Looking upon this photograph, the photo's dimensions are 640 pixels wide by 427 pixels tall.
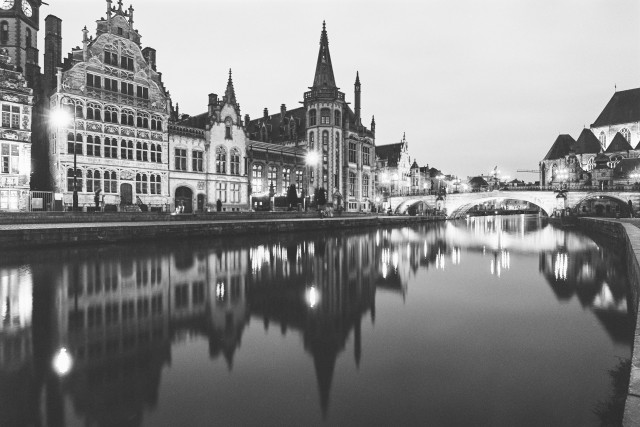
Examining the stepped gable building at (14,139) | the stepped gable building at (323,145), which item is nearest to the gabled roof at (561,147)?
the stepped gable building at (323,145)

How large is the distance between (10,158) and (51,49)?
12.4m

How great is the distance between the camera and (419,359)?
660 cm

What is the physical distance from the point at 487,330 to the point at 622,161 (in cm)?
8448

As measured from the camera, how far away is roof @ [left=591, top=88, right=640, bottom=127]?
7869cm

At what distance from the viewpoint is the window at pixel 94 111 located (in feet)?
113

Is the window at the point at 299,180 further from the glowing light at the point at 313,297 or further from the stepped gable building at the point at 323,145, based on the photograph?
the glowing light at the point at 313,297

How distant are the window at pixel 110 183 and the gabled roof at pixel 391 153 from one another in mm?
70029

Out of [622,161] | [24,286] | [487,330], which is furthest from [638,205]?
[24,286]

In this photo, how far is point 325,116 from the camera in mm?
60781

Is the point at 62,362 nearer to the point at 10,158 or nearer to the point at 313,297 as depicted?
the point at 313,297

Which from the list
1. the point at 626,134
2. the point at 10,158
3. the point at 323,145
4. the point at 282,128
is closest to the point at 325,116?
the point at 323,145

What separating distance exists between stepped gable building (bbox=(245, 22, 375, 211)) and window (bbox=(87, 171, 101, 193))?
19.9 metres

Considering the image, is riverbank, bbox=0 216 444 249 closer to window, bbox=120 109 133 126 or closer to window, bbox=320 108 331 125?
window, bbox=120 109 133 126

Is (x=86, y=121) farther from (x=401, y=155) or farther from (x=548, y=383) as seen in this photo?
(x=401, y=155)
